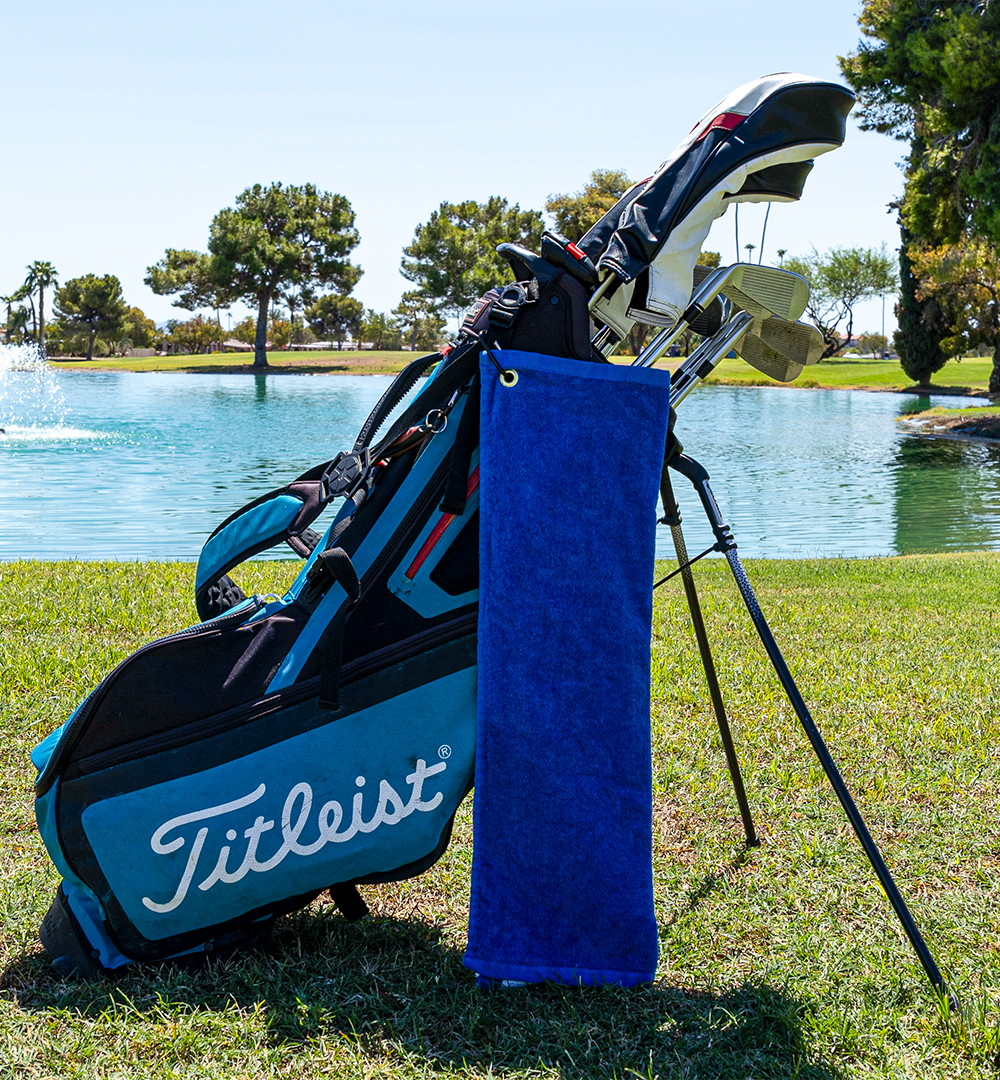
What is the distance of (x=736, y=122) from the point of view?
6.06 ft

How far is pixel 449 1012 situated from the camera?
75.3 inches

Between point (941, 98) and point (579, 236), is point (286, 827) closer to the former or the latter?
point (579, 236)

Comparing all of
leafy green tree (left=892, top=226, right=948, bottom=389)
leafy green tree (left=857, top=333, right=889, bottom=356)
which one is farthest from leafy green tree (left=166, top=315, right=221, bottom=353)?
leafy green tree (left=892, top=226, right=948, bottom=389)

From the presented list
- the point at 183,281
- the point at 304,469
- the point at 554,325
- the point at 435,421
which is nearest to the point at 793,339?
the point at 554,325

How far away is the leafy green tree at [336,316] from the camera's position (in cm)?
8819

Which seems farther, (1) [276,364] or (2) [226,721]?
(1) [276,364]

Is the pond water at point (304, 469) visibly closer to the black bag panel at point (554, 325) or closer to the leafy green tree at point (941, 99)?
the leafy green tree at point (941, 99)

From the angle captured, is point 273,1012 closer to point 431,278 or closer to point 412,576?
point 412,576

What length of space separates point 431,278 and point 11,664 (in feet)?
224

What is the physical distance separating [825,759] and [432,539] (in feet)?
2.87

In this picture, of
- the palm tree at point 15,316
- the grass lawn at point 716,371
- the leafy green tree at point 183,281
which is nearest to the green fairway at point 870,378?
the grass lawn at point 716,371

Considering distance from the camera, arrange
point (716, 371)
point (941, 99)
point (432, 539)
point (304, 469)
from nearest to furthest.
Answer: point (432, 539)
point (304, 469)
point (941, 99)
point (716, 371)

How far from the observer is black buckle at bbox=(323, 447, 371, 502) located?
1.93m

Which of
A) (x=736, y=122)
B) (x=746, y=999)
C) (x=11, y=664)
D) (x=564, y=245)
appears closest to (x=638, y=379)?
(x=564, y=245)
